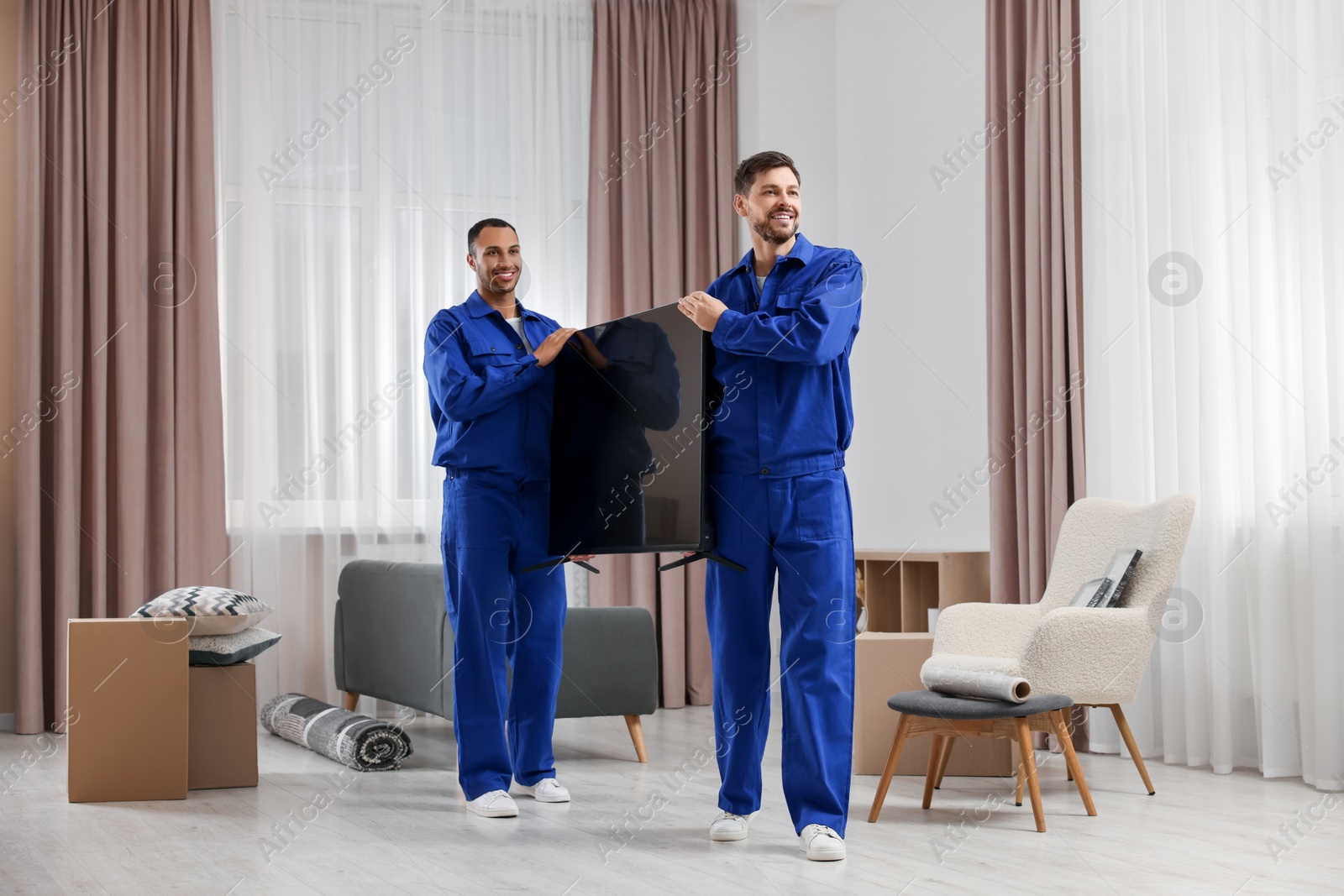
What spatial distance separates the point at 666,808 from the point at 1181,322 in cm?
214

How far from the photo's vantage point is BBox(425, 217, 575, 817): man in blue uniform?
322 centimetres

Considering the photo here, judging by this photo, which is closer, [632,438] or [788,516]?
[788,516]

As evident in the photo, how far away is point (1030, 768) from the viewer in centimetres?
303

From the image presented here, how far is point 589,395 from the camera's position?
3.24 metres

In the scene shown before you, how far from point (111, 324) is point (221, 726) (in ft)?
6.87

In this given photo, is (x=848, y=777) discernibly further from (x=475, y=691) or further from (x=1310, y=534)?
(x=1310, y=534)

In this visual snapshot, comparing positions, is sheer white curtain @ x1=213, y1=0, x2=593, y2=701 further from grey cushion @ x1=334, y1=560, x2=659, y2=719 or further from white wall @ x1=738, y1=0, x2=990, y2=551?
white wall @ x1=738, y1=0, x2=990, y2=551

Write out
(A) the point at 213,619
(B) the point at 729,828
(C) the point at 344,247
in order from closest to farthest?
1. (B) the point at 729,828
2. (A) the point at 213,619
3. (C) the point at 344,247

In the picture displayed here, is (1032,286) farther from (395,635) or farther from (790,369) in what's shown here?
(395,635)

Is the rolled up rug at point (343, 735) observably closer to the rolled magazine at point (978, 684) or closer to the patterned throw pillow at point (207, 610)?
the patterned throw pillow at point (207, 610)

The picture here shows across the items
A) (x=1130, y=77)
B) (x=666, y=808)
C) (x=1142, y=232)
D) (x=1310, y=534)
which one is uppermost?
(x=1130, y=77)

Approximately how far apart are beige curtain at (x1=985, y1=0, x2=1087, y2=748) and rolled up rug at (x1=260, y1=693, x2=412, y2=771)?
6.73 feet

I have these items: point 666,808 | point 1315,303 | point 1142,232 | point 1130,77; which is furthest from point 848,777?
point 1130,77

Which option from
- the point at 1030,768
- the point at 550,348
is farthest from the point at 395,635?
the point at 1030,768
